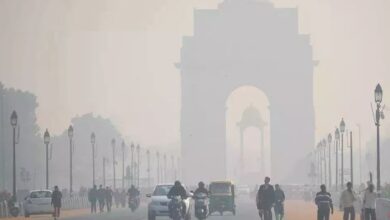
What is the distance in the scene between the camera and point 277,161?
180m

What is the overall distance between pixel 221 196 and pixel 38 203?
364 inches

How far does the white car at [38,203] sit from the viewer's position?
67.3 meters

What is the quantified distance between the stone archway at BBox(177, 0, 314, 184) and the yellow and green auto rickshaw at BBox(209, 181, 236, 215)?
106437 mm

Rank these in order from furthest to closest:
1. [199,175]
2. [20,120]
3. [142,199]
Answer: [199,175], [20,120], [142,199]

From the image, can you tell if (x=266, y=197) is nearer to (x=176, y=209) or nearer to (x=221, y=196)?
(x=176, y=209)

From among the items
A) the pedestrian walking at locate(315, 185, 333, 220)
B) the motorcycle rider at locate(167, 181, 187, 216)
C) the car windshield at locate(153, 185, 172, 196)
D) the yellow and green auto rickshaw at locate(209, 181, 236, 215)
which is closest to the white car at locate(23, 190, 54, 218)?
the yellow and green auto rickshaw at locate(209, 181, 236, 215)

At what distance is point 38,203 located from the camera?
67.3 meters

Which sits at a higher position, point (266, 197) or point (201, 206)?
point (266, 197)

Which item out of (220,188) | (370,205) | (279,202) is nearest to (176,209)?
(279,202)

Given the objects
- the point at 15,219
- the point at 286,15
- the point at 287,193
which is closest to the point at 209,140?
the point at 286,15

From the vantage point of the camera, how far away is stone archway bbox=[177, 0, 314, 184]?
179000mm

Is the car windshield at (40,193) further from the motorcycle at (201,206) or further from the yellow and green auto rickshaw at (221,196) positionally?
the motorcycle at (201,206)

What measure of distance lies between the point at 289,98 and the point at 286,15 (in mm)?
10917

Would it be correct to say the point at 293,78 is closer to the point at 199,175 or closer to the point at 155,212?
the point at 199,175
